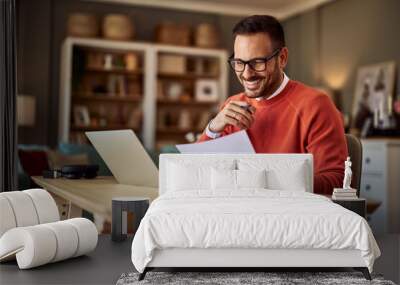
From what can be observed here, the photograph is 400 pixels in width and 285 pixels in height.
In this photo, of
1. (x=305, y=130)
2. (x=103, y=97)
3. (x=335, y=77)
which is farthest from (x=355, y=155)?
(x=103, y=97)

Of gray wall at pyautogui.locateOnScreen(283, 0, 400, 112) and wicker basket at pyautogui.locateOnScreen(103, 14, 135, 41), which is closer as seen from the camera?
gray wall at pyautogui.locateOnScreen(283, 0, 400, 112)

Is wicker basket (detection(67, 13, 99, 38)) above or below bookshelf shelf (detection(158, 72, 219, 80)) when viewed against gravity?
above

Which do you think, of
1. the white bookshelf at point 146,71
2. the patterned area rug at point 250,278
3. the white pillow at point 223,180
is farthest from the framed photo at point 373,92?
the patterned area rug at point 250,278

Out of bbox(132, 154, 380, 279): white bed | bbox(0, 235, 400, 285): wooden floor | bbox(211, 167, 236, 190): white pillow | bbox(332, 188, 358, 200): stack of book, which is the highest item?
bbox(211, 167, 236, 190): white pillow

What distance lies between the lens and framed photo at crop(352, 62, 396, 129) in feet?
20.4

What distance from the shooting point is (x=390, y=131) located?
6031mm

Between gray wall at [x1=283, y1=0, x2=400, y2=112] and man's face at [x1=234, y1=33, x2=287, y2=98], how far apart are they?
3.56 m

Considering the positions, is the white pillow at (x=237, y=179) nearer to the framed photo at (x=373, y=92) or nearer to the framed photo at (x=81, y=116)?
the framed photo at (x=373, y=92)

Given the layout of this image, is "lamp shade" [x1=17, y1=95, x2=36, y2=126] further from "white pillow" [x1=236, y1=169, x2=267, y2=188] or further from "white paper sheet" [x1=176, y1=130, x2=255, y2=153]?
"white pillow" [x1=236, y1=169, x2=267, y2=188]

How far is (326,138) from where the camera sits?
125 inches

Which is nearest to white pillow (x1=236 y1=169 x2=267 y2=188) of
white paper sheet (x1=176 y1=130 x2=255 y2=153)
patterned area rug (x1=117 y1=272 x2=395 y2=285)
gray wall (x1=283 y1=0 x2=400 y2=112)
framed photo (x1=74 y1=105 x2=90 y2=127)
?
white paper sheet (x1=176 y1=130 x2=255 y2=153)

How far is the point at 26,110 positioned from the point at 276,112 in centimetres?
456

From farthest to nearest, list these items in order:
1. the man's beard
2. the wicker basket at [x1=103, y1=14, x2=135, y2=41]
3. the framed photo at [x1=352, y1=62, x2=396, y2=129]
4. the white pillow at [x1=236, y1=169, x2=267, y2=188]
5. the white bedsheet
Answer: the wicker basket at [x1=103, y1=14, x2=135, y2=41], the framed photo at [x1=352, y1=62, x2=396, y2=129], the man's beard, the white pillow at [x1=236, y1=169, x2=267, y2=188], the white bedsheet

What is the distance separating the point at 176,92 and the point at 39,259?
5.61m
